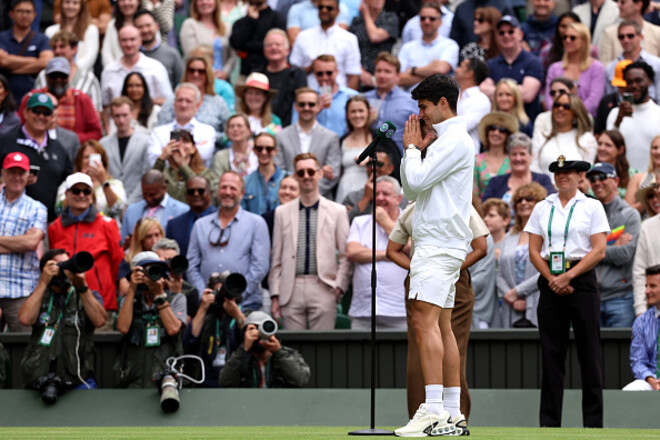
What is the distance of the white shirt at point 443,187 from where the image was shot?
703 cm

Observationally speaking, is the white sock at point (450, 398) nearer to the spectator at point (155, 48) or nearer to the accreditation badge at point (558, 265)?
the accreditation badge at point (558, 265)

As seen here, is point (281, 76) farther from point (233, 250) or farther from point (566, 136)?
point (233, 250)

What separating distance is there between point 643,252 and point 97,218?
4897 millimetres

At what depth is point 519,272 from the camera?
11.5 meters

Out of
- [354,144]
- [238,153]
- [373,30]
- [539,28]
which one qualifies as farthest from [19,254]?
[539,28]

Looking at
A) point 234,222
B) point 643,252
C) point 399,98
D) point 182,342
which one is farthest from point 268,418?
point 399,98

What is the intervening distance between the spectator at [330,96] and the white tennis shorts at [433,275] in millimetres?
7321

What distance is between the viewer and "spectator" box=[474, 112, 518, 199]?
13250 mm

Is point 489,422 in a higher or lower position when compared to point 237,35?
lower

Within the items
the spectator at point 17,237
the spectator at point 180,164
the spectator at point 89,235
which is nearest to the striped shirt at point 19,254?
the spectator at point 17,237

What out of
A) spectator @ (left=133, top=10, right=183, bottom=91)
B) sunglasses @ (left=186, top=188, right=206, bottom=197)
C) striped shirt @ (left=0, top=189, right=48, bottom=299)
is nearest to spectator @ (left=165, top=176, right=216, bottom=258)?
sunglasses @ (left=186, top=188, right=206, bottom=197)

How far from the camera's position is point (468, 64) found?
47.2ft

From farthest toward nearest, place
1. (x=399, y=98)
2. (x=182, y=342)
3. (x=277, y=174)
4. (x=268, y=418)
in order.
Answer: (x=399, y=98) < (x=277, y=174) < (x=182, y=342) < (x=268, y=418)

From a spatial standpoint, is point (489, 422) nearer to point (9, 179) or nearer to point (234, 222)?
point (234, 222)
